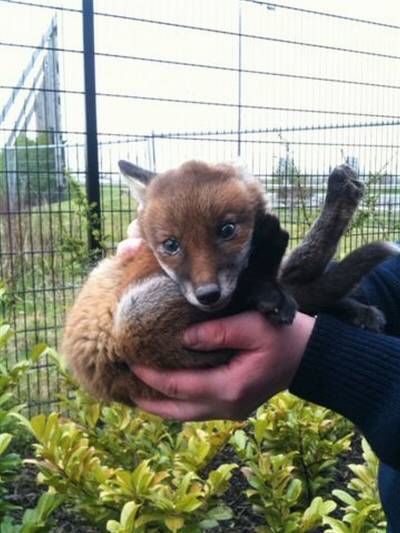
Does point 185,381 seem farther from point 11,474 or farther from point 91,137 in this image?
point 91,137

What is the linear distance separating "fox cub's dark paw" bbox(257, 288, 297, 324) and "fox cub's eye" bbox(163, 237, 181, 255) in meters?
0.33

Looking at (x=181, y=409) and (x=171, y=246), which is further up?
(x=171, y=246)

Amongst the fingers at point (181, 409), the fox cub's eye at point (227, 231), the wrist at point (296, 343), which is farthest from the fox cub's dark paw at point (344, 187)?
the fingers at point (181, 409)

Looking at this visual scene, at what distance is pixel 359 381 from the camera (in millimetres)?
1751

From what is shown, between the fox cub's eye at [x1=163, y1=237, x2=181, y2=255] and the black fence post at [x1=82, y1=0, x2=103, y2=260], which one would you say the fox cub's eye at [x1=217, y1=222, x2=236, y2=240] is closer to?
the fox cub's eye at [x1=163, y1=237, x2=181, y2=255]

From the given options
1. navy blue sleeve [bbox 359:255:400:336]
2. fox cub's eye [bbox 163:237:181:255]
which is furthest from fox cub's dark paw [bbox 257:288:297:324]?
navy blue sleeve [bbox 359:255:400:336]

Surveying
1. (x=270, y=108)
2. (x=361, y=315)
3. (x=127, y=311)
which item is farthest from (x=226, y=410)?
(x=270, y=108)

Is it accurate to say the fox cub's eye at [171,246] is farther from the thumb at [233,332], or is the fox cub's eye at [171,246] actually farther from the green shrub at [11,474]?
the green shrub at [11,474]

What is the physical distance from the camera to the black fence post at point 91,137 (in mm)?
5406

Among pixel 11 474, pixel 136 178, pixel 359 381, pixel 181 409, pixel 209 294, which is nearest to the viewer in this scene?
pixel 359 381

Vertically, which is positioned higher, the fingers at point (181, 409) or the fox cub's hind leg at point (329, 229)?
the fox cub's hind leg at point (329, 229)

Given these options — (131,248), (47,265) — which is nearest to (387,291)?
(131,248)

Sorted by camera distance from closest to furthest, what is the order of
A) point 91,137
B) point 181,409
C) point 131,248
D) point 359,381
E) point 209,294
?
point 359,381
point 209,294
point 181,409
point 131,248
point 91,137

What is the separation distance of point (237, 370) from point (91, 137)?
4.08 meters
